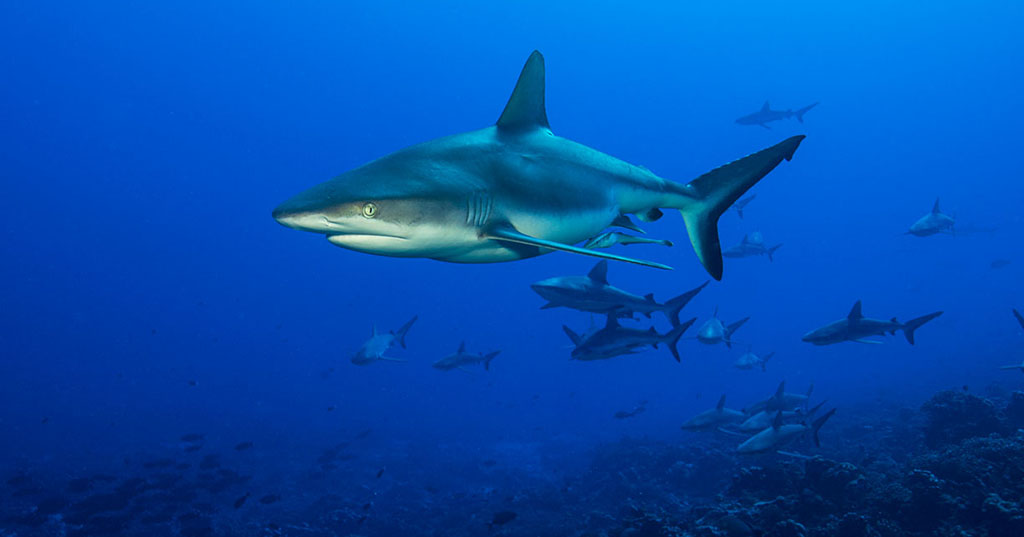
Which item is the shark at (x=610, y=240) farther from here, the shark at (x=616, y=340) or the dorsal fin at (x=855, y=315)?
the dorsal fin at (x=855, y=315)

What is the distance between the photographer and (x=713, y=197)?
157 inches

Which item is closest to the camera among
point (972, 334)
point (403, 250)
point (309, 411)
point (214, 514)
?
point (403, 250)

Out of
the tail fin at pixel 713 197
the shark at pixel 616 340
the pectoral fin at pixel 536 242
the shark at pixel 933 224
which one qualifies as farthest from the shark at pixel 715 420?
the pectoral fin at pixel 536 242

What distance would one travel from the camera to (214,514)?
48.3 ft

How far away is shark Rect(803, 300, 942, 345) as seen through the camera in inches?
377

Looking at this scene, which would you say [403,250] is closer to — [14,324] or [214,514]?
[214,514]

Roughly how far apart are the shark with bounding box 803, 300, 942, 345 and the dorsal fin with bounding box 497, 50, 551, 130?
849 cm

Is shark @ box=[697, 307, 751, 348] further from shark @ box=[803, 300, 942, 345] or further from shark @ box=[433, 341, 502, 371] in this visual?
→ shark @ box=[433, 341, 502, 371]

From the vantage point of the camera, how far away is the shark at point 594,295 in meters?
8.27

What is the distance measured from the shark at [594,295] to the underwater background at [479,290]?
11.5ft

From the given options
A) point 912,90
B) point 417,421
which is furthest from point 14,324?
point 912,90

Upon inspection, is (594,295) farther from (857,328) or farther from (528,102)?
(857,328)

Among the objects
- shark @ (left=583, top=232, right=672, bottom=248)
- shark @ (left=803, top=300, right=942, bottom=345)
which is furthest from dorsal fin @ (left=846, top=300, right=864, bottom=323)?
shark @ (left=583, top=232, right=672, bottom=248)

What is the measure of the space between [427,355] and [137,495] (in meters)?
103
